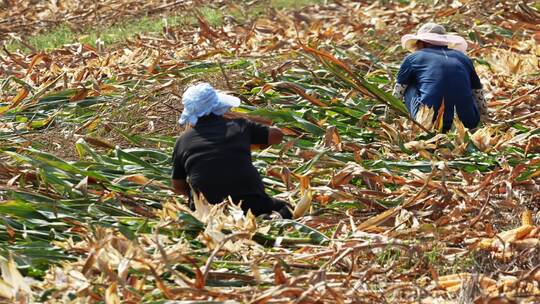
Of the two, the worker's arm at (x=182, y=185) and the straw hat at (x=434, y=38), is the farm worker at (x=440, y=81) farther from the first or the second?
the worker's arm at (x=182, y=185)

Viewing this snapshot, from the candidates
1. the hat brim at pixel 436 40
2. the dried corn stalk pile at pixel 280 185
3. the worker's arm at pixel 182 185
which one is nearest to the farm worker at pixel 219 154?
the worker's arm at pixel 182 185

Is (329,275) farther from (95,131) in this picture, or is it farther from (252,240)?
(95,131)

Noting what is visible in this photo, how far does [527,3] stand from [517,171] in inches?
206

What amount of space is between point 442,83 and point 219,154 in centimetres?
221

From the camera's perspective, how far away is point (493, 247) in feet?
16.9

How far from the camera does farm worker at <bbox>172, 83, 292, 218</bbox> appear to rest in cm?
571

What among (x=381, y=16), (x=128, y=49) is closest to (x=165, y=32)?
(x=128, y=49)

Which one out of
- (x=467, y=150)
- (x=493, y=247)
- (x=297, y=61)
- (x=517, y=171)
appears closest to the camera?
(x=493, y=247)

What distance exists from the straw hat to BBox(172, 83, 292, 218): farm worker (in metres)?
2.23

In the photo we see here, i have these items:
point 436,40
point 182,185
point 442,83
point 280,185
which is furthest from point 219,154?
point 436,40

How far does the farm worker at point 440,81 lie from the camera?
7441 mm

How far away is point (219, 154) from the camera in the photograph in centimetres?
572

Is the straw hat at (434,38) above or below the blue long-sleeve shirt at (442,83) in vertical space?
above

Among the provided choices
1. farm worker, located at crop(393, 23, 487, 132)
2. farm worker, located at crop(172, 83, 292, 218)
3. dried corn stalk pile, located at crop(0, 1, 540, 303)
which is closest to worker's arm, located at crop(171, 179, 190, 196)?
farm worker, located at crop(172, 83, 292, 218)
